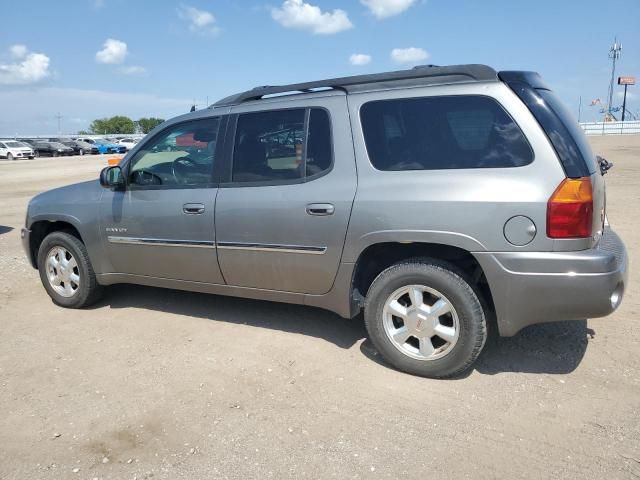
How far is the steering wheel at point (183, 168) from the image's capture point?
425 centimetres

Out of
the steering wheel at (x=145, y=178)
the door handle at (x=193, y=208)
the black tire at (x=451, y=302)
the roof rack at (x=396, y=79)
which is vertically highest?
the roof rack at (x=396, y=79)

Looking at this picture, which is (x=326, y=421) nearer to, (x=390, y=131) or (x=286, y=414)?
(x=286, y=414)

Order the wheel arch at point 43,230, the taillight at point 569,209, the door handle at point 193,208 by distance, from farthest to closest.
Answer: the wheel arch at point 43,230 → the door handle at point 193,208 → the taillight at point 569,209

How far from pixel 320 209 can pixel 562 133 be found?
1.56 m

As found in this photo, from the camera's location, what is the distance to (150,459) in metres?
2.72

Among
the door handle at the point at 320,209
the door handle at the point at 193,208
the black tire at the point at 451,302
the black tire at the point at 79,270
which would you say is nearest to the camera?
the black tire at the point at 451,302

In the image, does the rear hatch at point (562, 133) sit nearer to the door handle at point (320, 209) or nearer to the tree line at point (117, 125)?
the door handle at point (320, 209)

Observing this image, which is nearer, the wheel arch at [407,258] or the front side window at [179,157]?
the wheel arch at [407,258]

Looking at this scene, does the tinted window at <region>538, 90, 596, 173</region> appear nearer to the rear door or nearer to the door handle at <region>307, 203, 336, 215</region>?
the rear door

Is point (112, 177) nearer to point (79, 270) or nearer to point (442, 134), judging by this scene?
point (79, 270)

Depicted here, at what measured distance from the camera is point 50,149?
4738cm

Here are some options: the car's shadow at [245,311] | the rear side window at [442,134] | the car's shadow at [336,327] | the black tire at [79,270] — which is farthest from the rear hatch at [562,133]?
the black tire at [79,270]

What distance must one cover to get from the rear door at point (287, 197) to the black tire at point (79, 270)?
156 cm

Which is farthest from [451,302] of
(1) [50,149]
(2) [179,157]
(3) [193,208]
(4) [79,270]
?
(1) [50,149]
